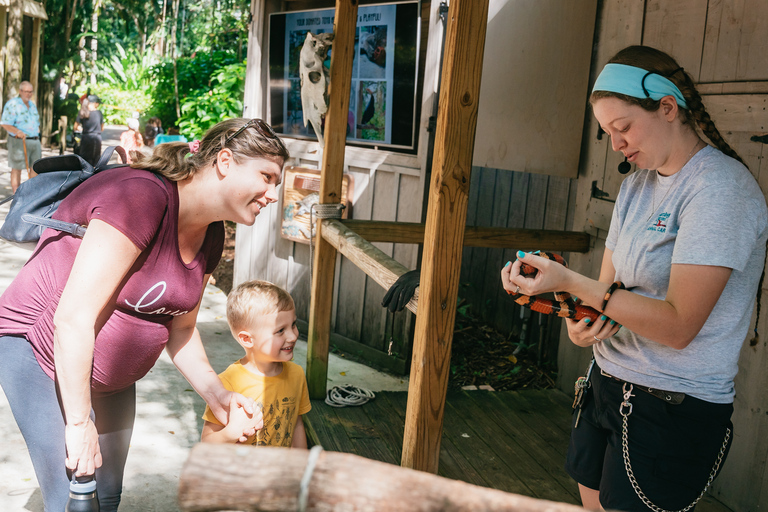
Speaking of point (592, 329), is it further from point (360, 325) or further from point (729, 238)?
point (360, 325)

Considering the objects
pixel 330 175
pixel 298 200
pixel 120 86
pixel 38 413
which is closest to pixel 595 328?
pixel 38 413

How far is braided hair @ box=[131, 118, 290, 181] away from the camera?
2.13 m

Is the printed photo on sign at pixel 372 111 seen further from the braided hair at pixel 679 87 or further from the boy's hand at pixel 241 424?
the braided hair at pixel 679 87

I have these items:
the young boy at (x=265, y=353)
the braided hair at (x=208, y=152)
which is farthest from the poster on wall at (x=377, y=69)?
the braided hair at (x=208, y=152)

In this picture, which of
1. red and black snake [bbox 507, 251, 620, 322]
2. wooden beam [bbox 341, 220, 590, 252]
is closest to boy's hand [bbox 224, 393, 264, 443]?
red and black snake [bbox 507, 251, 620, 322]

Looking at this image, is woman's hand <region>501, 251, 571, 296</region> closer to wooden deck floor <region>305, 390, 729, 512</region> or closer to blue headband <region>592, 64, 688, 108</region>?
blue headband <region>592, 64, 688, 108</region>

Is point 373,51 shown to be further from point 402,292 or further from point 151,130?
point 151,130

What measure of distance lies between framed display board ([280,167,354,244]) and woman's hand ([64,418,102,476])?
3878 millimetres

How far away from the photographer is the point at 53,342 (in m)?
1.97

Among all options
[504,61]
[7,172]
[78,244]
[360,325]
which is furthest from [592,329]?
[7,172]

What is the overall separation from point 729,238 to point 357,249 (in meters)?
2.03

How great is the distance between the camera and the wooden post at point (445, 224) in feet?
7.45

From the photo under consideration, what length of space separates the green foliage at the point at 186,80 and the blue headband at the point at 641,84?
889cm

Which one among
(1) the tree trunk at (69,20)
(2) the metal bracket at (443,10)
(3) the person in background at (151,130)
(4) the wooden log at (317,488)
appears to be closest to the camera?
(4) the wooden log at (317,488)
